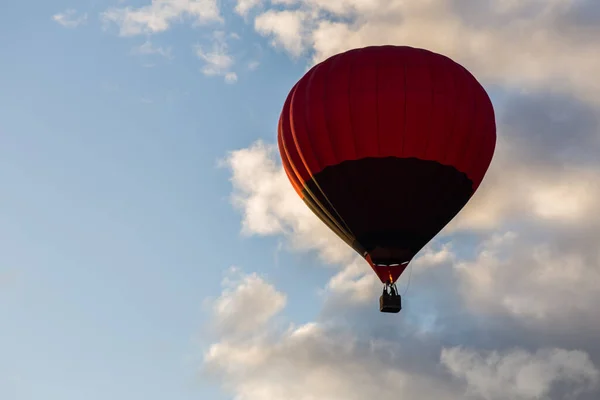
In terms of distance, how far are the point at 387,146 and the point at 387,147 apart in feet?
0.12

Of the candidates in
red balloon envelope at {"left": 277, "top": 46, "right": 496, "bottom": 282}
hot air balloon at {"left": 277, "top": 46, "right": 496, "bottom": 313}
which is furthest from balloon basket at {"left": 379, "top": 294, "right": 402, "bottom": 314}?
red balloon envelope at {"left": 277, "top": 46, "right": 496, "bottom": 282}

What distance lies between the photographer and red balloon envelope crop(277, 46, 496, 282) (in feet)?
158

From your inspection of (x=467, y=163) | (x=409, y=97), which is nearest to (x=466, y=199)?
(x=467, y=163)

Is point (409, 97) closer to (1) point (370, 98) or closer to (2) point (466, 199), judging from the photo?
(1) point (370, 98)

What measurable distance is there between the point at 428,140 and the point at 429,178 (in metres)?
1.44

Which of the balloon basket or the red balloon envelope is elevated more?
the red balloon envelope

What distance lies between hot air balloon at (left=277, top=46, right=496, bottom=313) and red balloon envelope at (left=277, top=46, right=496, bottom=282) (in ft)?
0.12

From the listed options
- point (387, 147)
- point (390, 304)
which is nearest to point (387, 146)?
point (387, 147)

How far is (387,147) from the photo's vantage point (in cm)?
4822

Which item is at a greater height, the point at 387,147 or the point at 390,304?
the point at 387,147

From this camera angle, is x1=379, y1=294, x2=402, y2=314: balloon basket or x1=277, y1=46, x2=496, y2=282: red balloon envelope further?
x1=277, y1=46, x2=496, y2=282: red balloon envelope

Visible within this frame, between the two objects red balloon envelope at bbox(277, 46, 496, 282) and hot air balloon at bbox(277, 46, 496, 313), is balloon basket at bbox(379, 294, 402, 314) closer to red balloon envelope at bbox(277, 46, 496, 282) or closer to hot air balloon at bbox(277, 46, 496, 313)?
hot air balloon at bbox(277, 46, 496, 313)

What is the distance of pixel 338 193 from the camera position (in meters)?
48.7

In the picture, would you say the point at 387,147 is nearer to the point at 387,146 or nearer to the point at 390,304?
the point at 387,146
